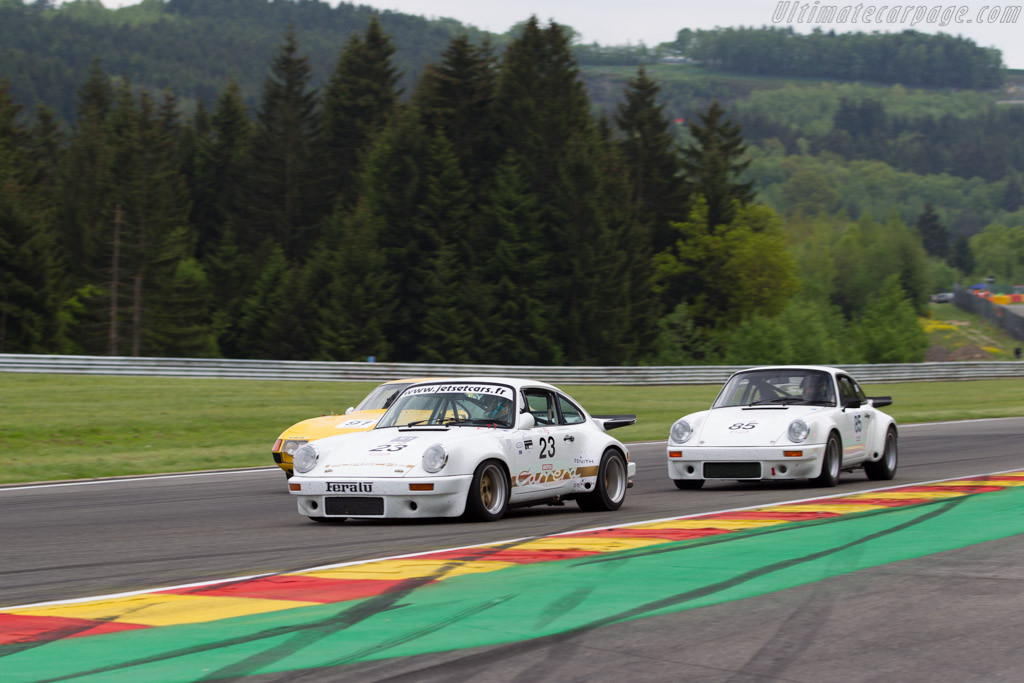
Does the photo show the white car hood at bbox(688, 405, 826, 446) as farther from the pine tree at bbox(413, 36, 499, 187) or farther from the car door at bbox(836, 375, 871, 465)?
the pine tree at bbox(413, 36, 499, 187)

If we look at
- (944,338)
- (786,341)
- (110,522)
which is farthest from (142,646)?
(944,338)

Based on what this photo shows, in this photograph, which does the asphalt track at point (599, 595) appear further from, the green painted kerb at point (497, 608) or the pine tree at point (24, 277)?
the pine tree at point (24, 277)

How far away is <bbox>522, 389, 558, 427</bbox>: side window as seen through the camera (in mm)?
11781

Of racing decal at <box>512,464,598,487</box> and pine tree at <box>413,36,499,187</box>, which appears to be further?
pine tree at <box>413,36,499,187</box>

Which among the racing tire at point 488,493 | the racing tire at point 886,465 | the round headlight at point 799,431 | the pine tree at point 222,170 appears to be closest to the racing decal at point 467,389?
the racing tire at point 488,493

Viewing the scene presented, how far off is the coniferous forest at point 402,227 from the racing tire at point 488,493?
51.7m

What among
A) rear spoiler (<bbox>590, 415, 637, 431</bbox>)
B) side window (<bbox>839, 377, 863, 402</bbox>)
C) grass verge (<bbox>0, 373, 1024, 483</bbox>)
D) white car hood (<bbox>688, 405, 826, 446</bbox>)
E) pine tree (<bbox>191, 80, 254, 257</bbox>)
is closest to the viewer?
rear spoiler (<bbox>590, 415, 637, 431</bbox>)

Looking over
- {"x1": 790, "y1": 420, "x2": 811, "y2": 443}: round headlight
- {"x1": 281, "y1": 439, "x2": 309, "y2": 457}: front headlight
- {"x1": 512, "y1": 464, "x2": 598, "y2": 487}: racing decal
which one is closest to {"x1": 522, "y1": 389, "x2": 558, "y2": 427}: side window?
{"x1": 512, "y1": 464, "x2": 598, "y2": 487}: racing decal

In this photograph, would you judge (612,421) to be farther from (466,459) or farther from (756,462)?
(466,459)

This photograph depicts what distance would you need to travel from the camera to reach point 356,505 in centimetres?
1041

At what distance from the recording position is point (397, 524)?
10812mm

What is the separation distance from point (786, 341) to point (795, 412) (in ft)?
208

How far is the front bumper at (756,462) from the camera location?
13.8 m

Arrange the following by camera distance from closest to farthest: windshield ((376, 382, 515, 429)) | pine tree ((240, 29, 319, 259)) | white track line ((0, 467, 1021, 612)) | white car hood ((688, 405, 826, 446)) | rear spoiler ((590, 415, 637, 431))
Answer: white track line ((0, 467, 1021, 612)) → windshield ((376, 382, 515, 429)) → rear spoiler ((590, 415, 637, 431)) → white car hood ((688, 405, 826, 446)) → pine tree ((240, 29, 319, 259))
